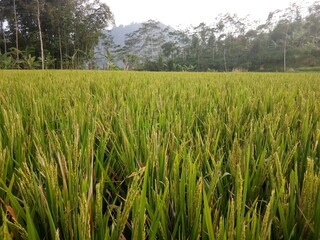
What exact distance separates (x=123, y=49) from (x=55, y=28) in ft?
39.2

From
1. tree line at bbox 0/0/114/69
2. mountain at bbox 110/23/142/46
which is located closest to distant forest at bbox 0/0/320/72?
tree line at bbox 0/0/114/69

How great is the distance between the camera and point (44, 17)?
2175 centimetres

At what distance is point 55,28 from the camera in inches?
895

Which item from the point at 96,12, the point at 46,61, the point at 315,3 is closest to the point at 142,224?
the point at 46,61

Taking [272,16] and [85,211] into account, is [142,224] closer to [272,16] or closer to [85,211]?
Result: [85,211]

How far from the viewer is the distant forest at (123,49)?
65.5ft

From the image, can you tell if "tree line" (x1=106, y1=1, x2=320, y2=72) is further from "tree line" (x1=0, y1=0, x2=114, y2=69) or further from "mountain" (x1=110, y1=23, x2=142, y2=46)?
"mountain" (x1=110, y1=23, x2=142, y2=46)

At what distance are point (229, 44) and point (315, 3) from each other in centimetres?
1295

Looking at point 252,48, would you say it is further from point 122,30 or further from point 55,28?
point 122,30

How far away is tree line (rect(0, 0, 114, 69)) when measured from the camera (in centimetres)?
2083

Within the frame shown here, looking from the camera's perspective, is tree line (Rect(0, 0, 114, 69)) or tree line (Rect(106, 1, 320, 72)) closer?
tree line (Rect(0, 0, 114, 69))

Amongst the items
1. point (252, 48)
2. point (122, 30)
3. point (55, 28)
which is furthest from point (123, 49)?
point (122, 30)

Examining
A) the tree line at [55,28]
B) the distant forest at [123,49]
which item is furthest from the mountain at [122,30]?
the tree line at [55,28]

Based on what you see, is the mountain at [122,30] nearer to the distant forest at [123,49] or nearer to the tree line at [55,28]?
the distant forest at [123,49]
